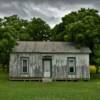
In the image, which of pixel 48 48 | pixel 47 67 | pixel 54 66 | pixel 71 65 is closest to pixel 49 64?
pixel 47 67

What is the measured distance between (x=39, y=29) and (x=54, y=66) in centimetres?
2222

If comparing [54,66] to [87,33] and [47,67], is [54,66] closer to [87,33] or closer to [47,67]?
[47,67]

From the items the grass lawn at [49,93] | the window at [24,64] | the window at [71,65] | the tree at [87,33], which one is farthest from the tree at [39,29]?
the grass lawn at [49,93]

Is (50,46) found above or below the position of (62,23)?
below

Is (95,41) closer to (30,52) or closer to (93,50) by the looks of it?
(93,50)

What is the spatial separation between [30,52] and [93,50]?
23.9 feet

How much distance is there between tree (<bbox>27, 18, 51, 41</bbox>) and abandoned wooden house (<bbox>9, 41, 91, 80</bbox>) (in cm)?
2012

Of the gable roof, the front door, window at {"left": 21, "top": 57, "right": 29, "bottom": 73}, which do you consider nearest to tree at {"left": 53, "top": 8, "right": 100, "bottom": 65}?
the gable roof

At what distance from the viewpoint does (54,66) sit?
36156 millimetres

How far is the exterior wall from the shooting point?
3603cm

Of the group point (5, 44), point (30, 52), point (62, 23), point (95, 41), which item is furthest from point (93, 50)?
point (62, 23)

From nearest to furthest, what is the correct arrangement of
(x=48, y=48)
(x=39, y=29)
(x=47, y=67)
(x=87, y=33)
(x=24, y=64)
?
(x=24, y=64), (x=47, y=67), (x=48, y=48), (x=87, y=33), (x=39, y=29)

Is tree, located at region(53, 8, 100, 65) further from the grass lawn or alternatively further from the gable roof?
the grass lawn

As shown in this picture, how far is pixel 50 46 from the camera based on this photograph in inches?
1485
